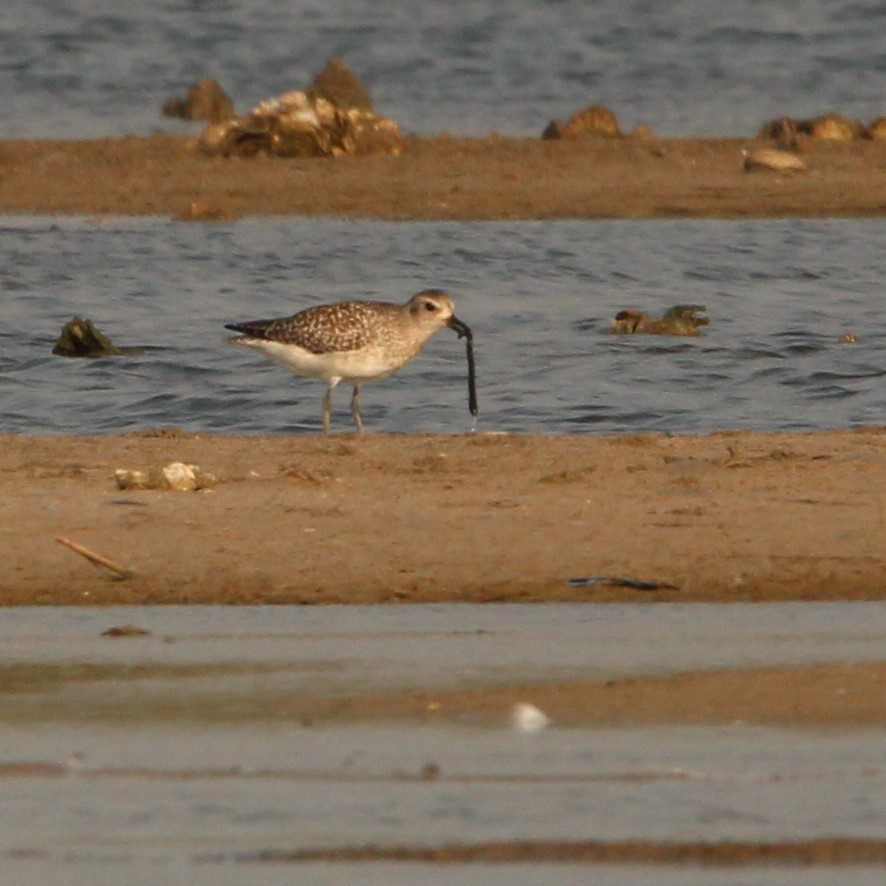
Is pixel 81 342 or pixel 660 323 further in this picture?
pixel 660 323

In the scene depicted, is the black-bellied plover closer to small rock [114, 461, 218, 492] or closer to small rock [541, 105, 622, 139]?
small rock [114, 461, 218, 492]

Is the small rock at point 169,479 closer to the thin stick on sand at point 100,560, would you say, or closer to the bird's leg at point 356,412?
the thin stick on sand at point 100,560

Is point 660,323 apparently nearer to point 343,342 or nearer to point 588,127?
point 343,342

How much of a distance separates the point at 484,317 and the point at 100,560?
8687 millimetres

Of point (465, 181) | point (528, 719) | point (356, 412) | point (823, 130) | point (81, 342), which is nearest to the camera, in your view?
point (528, 719)

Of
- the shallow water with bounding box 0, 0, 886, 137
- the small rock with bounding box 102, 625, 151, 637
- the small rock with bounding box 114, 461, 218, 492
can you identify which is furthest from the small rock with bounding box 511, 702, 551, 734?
the shallow water with bounding box 0, 0, 886, 137

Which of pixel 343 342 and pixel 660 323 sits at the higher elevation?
pixel 343 342

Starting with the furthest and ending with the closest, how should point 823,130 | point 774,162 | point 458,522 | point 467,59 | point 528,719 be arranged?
point 467,59, point 823,130, point 774,162, point 458,522, point 528,719

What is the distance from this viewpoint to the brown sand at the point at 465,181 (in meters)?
22.8

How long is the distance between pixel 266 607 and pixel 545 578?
1.01 meters

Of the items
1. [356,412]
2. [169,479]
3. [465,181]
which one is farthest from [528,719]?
[465,181]

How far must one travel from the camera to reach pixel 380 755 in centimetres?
657

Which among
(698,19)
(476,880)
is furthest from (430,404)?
(698,19)

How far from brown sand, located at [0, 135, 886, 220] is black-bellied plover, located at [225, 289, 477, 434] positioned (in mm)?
9355
